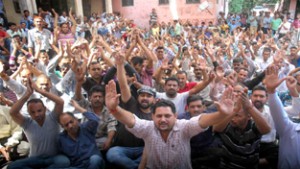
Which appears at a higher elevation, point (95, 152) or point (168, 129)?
point (168, 129)

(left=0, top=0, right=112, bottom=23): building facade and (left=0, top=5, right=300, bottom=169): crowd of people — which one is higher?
(left=0, top=0, right=112, bottom=23): building facade

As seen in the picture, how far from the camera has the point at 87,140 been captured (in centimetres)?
307

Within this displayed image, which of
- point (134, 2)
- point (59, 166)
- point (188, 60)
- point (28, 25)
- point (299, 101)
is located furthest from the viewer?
point (134, 2)

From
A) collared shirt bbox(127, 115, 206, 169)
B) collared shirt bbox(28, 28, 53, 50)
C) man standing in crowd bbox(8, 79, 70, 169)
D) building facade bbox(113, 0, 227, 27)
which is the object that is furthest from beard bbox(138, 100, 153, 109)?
building facade bbox(113, 0, 227, 27)

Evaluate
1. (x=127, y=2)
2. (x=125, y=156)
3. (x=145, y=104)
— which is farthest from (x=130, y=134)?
(x=127, y=2)

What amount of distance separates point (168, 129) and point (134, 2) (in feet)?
53.4

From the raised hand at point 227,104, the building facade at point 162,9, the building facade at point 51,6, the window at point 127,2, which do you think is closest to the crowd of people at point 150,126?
the raised hand at point 227,104

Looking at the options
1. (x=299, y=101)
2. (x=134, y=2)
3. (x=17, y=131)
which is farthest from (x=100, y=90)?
(x=134, y=2)

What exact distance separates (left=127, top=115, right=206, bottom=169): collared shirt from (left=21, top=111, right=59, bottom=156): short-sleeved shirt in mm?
1140

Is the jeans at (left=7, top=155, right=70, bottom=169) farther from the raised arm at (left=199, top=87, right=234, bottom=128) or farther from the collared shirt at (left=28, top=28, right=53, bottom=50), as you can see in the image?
the collared shirt at (left=28, top=28, right=53, bottom=50)

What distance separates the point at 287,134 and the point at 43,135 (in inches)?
104

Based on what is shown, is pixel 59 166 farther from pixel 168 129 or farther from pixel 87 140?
pixel 168 129

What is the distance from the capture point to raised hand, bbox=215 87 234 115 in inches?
86.3

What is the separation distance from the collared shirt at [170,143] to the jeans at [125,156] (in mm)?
594
